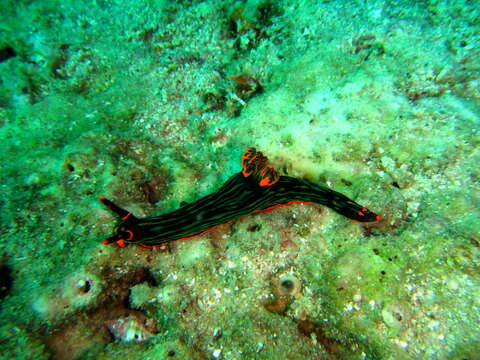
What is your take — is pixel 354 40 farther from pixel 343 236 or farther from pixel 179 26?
pixel 179 26

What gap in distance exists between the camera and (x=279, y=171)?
3693 millimetres

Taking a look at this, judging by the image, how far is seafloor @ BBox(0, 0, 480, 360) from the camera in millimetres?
2623

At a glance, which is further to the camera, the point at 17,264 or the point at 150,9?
the point at 150,9

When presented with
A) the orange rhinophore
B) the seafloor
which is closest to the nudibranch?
the orange rhinophore

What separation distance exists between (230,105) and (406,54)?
8.51 feet

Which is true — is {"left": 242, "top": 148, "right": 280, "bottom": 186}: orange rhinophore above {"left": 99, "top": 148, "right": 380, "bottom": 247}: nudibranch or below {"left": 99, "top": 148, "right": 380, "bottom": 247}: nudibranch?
above

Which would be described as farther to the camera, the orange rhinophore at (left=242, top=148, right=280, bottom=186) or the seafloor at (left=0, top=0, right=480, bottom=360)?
the orange rhinophore at (left=242, top=148, right=280, bottom=186)

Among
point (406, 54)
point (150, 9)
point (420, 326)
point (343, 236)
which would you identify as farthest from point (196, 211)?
point (150, 9)

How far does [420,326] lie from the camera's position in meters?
2.54

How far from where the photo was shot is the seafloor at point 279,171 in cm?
262

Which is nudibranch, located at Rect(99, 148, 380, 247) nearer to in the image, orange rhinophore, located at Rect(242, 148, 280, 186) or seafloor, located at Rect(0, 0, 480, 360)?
orange rhinophore, located at Rect(242, 148, 280, 186)

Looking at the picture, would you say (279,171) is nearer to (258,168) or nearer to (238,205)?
(258,168)

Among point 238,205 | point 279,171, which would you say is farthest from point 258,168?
point 279,171

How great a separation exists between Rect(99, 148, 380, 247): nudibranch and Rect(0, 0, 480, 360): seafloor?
208mm
